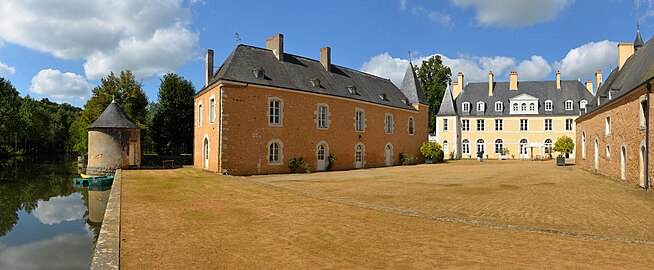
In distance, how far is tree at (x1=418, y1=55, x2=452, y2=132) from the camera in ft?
150

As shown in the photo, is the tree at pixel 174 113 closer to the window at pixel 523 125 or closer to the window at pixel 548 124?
the window at pixel 523 125

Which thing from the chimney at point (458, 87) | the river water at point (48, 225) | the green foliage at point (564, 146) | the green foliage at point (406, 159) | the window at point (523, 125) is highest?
the chimney at point (458, 87)

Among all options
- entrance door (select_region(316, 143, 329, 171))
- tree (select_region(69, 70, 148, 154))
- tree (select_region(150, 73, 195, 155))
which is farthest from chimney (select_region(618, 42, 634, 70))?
tree (select_region(69, 70, 148, 154))

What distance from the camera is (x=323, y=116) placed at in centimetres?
2241

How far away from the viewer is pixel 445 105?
131ft

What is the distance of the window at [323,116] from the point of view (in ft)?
72.5

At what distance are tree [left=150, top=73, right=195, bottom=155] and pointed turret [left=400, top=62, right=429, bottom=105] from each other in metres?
17.4

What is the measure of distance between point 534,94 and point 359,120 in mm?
23139

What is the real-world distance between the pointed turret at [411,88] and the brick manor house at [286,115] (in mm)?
4047

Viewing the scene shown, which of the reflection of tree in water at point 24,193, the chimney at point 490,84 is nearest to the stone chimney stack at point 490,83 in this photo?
the chimney at point 490,84

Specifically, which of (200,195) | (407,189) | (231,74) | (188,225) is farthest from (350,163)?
(188,225)

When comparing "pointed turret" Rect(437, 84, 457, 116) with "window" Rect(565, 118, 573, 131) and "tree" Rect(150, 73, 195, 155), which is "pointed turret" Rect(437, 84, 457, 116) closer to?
"window" Rect(565, 118, 573, 131)

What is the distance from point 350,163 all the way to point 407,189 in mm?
11771

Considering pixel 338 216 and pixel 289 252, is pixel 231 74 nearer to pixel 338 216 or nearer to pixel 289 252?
pixel 338 216
